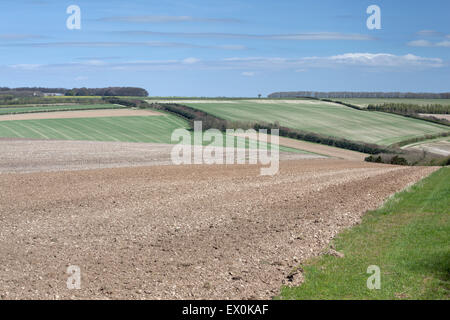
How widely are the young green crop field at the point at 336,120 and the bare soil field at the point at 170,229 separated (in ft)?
129

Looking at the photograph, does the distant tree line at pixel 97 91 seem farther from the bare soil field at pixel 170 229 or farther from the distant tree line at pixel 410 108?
the bare soil field at pixel 170 229

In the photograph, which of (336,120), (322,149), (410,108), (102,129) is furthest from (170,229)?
(410,108)

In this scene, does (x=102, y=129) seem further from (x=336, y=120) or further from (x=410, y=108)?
(x=410, y=108)

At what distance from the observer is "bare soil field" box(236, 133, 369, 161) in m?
49.1

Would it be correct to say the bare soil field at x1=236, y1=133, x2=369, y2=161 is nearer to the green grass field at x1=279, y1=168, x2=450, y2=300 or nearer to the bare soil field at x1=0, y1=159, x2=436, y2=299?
the bare soil field at x1=0, y1=159, x2=436, y2=299

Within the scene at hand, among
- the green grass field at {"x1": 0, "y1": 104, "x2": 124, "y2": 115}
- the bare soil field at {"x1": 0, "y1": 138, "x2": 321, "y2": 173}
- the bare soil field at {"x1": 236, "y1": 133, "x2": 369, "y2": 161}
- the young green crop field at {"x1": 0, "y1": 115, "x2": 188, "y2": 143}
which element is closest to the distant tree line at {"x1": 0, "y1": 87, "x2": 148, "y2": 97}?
the green grass field at {"x1": 0, "y1": 104, "x2": 124, "y2": 115}

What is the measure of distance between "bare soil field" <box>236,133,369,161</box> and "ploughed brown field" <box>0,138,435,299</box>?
2187 centimetres

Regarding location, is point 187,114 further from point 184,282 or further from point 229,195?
point 184,282

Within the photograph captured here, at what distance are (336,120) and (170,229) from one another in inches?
2513

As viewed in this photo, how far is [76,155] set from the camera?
39094 mm

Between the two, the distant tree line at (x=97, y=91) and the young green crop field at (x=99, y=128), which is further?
the distant tree line at (x=97, y=91)

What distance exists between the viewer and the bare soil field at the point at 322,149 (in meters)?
49.1

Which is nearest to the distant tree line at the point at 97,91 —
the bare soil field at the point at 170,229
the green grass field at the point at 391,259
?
the bare soil field at the point at 170,229

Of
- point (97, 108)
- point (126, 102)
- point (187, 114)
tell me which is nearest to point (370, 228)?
point (187, 114)
